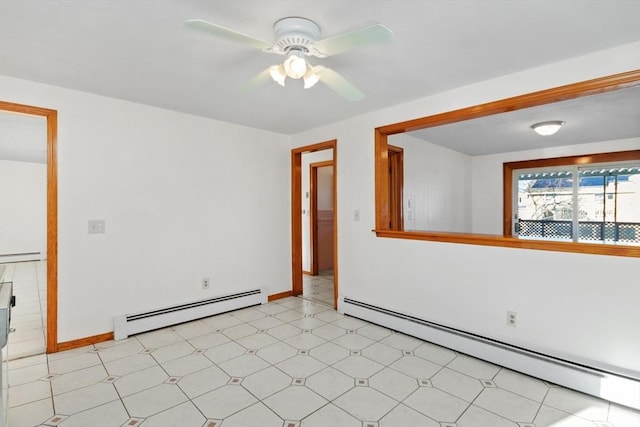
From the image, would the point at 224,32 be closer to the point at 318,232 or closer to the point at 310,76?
the point at 310,76

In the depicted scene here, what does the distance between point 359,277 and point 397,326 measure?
0.67 metres

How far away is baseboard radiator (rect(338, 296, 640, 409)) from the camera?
1.96 metres

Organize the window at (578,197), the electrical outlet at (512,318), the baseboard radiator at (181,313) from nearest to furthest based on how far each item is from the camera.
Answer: the electrical outlet at (512,318) < the baseboard radiator at (181,313) < the window at (578,197)

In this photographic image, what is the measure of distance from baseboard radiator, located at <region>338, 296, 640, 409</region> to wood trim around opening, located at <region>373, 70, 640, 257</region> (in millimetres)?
759

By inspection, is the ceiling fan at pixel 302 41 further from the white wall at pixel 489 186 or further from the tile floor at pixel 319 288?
the white wall at pixel 489 186

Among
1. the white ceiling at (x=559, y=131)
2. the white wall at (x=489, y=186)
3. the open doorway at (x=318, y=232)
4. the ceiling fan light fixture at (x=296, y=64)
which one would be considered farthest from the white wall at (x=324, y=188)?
the ceiling fan light fixture at (x=296, y=64)

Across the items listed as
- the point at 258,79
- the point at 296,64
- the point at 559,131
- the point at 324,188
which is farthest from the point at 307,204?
the point at 296,64

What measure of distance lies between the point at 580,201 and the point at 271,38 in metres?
5.55

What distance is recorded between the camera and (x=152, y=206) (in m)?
3.20

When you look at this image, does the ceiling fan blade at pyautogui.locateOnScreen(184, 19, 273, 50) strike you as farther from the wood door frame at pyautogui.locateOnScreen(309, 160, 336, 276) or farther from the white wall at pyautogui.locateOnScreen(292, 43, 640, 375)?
the wood door frame at pyautogui.locateOnScreen(309, 160, 336, 276)

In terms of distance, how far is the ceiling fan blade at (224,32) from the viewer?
1358mm

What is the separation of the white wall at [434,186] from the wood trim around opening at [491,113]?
90cm

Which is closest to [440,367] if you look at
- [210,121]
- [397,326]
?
[397,326]

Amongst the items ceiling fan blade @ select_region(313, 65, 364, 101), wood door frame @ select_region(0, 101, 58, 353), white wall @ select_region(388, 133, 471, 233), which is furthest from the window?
wood door frame @ select_region(0, 101, 58, 353)
